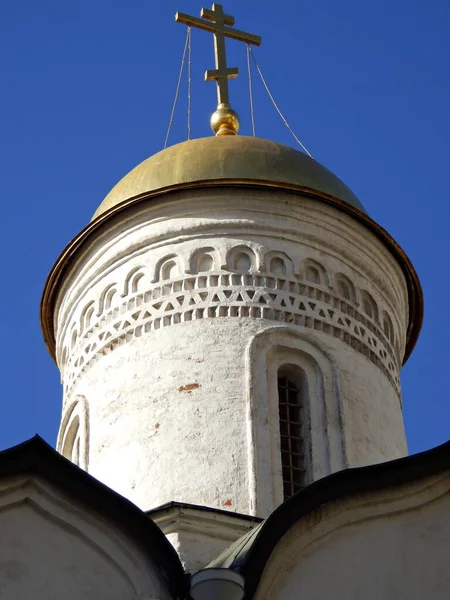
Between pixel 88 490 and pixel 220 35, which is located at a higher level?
pixel 220 35

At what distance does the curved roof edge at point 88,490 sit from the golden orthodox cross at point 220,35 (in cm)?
549

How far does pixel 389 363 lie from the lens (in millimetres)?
11766

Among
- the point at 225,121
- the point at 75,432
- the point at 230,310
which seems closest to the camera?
the point at 230,310

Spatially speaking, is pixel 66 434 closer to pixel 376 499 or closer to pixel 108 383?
pixel 108 383

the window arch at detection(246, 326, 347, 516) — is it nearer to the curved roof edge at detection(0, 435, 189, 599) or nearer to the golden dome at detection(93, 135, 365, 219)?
the golden dome at detection(93, 135, 365, 219)

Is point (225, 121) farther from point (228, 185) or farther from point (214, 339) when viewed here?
point (214, 339)

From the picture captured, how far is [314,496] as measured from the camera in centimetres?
869

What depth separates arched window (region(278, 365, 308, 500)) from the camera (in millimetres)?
10570

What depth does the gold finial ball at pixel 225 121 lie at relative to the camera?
13094 millimetres

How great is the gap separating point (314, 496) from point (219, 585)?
0.97m

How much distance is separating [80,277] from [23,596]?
4.27 meters

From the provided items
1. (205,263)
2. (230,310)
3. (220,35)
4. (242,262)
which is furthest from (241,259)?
(220,35)

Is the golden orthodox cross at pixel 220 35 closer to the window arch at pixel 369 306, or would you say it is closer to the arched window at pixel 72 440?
the window arch at pixel 369 306

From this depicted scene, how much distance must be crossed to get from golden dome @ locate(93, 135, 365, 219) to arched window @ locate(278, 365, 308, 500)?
139cm
